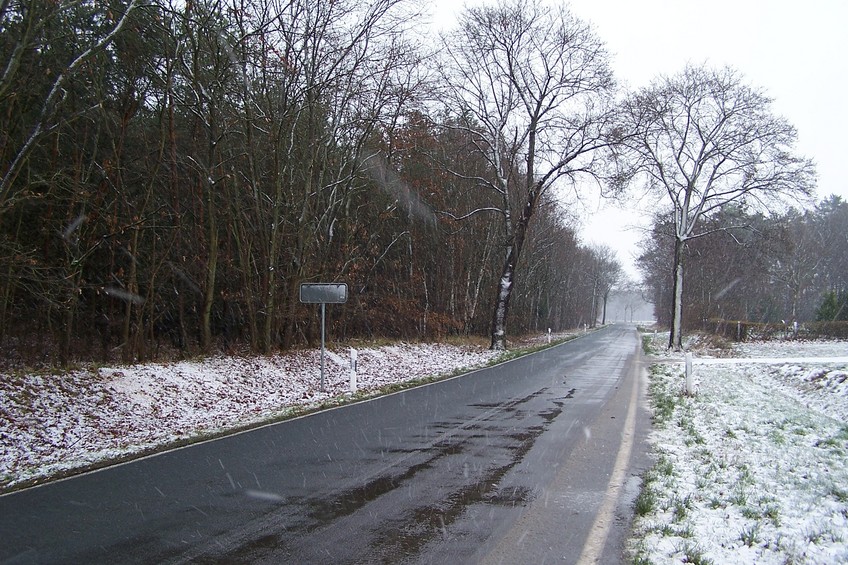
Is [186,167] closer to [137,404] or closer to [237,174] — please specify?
[237,174]

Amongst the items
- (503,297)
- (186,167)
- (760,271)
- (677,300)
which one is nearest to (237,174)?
(186,167)

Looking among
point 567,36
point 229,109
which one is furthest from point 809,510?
point 567,36

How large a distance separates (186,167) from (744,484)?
633 inches

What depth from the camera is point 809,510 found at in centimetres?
574

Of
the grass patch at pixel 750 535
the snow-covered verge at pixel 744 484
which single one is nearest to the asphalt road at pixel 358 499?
the snow-covered verge at pixel 744 484

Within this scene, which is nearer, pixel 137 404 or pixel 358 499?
pixel 358 499

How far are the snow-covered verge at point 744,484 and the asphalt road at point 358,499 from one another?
15.5 inches

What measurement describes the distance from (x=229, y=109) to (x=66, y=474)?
13.2m

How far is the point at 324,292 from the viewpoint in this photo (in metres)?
15.1

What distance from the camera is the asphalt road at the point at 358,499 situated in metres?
4.86

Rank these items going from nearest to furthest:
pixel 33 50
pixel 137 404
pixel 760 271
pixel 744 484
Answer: pixel 744 484 < pixel 33 50 < pixel 137 404 < pixel 760 271

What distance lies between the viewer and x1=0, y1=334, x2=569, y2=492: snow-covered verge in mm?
8984

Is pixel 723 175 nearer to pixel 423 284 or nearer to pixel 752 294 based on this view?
pixel 423 284

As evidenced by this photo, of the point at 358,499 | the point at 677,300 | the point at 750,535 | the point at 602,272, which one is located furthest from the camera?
the point at 602,272
